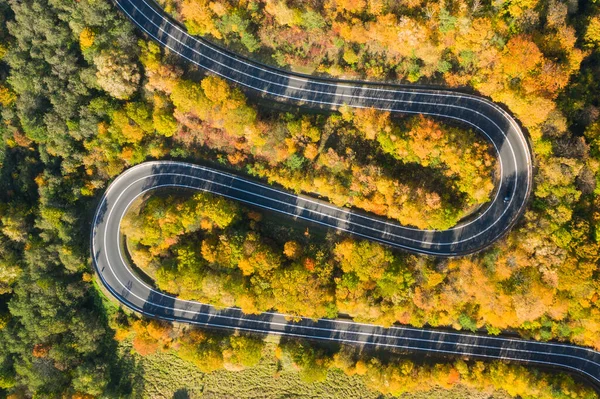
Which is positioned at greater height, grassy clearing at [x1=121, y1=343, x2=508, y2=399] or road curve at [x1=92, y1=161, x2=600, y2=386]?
road curve at [x1=92, y1=161, x2=600, y2=386]

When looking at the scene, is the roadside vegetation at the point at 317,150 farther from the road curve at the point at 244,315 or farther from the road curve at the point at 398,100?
the road curve at the point at 244,315

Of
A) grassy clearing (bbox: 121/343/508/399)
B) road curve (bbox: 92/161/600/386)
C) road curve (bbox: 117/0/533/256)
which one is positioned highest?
road curve (bbox: 117/0/533/256)

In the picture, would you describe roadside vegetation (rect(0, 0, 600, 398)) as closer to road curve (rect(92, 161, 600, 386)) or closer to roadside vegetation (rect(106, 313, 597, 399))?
roadside vegetation (rect(106, 313, 597, 399))

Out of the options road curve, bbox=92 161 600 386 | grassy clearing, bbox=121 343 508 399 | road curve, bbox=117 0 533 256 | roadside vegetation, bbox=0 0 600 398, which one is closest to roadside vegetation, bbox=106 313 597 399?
grassy clearing, bbox=121 343 508 399

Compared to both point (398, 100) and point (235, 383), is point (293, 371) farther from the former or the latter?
point (398, 100)

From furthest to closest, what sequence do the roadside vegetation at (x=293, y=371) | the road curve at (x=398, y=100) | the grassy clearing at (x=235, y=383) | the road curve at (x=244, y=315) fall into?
the grassy clearing at (x=235, y=383) < the road curve at (x=244, y=315) < the roadside vegetation at (x=293, y=371) < the road curve at (x=398, y=100)

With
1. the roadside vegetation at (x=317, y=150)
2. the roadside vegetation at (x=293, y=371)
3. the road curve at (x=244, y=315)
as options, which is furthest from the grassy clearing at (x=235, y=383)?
the road curve at (x=244, y=315)

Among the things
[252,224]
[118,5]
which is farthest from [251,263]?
[118,5]
